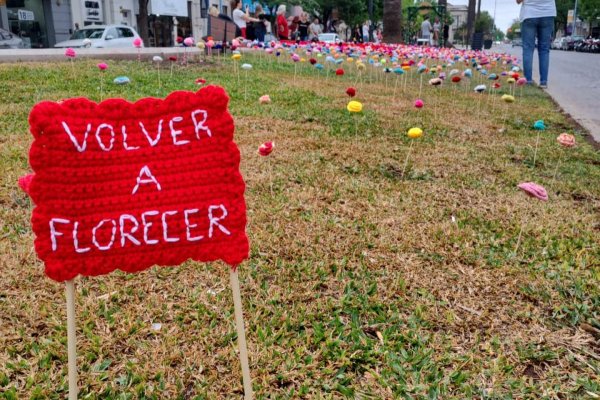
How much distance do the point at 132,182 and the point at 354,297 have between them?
1.26 meters

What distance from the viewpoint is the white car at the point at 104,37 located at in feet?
50.2

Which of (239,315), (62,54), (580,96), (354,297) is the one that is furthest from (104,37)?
(239,315)

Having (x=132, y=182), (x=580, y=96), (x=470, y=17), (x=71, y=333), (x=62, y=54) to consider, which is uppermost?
(x=470, y=17)

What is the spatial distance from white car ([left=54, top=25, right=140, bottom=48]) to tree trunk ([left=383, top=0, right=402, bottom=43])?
7.79 m

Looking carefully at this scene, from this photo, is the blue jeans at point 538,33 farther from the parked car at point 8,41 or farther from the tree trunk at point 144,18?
the parked car at point 8,41

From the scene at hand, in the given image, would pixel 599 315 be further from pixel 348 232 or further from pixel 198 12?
pixel 198 12

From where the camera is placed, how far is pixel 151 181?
4.38 feet

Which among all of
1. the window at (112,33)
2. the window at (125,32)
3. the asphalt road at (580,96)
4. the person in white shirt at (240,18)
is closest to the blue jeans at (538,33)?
the asphalt road at (580,96)

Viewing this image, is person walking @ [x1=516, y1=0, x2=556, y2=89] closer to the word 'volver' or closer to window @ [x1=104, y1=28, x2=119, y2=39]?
the word 'volver'

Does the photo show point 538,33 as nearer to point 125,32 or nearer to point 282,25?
point 282,25

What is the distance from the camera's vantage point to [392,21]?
646 inches

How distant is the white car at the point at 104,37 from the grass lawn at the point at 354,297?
40.8ft

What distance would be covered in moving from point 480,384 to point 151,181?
132 centimetres

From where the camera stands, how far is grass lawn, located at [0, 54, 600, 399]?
1.81 metres
